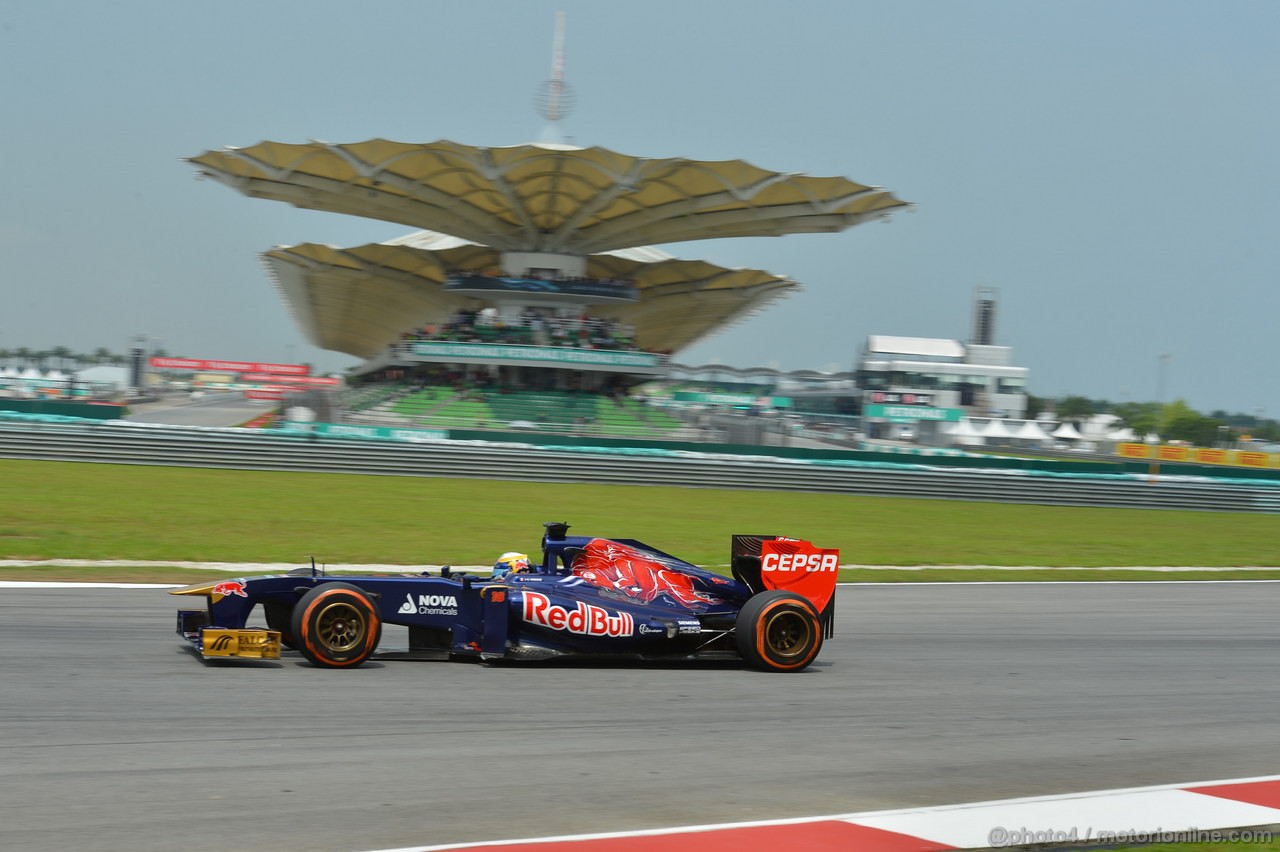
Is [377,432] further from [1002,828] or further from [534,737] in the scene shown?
[1002,828]

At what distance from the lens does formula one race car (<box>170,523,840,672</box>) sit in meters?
7.64

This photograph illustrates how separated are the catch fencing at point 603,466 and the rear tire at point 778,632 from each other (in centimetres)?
2516

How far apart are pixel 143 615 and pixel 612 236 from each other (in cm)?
4997

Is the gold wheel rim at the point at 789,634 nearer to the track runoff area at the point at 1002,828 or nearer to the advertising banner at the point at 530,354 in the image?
the track runoff area at the point at 1002,828

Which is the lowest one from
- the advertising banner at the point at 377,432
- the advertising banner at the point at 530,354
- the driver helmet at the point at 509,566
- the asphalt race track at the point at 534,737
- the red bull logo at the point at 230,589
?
the advertising banner at the point at 377,432

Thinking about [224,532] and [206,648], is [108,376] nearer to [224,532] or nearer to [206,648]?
[224,532]

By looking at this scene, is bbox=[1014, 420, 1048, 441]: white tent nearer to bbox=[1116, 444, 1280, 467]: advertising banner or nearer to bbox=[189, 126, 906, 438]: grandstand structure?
bbox=[1116, 444, 1280, 467]: advertising banner

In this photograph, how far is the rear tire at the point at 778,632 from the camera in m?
8.78

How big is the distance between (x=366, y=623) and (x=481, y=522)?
14060mm

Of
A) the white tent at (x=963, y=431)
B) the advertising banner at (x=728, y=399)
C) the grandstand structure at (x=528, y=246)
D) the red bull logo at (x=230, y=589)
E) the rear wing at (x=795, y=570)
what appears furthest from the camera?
the white tent at (x=963, y=431)

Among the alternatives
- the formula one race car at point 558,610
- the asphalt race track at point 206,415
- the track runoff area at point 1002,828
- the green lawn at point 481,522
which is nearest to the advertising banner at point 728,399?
the asphalt race track at point 206,415

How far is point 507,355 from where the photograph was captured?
172 feet

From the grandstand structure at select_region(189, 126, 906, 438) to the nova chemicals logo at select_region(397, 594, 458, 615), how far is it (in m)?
29.1

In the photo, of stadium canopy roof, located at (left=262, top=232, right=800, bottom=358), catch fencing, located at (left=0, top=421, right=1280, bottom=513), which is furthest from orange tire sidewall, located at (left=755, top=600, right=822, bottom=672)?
stadium canopy roof, located at (left=262, top=232, right=800, bottom=358)
